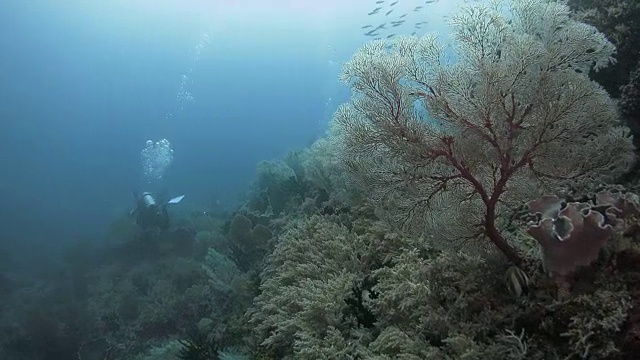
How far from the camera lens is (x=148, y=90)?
273 ft

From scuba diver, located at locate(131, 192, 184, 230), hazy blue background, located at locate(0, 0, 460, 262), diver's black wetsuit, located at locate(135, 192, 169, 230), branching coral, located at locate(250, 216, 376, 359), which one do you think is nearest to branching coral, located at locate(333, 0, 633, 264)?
branching coral, located at locate(250, 216, 376, 359)

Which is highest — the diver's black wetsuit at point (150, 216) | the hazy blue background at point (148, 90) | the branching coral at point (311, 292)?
the hazy blue background at point (148, 90)

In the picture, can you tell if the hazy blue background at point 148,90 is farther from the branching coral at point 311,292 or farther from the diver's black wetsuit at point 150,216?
the branching coral at point 311,292

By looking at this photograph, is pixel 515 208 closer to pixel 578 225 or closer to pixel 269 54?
pixel 578 225

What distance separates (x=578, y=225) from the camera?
317cm

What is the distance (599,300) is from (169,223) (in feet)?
57.1

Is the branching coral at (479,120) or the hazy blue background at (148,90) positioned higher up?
the hazy blue background at (148,90)

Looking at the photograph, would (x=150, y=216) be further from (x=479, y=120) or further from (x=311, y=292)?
(x=479, y=120)

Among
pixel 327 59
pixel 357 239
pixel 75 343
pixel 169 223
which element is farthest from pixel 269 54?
pixel 357 239

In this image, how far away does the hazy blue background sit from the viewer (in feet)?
161

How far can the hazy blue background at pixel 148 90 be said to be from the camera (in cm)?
4906

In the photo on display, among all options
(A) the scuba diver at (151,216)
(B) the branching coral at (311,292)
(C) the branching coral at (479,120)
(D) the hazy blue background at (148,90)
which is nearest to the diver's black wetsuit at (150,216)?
(A) the scuba diver at (151,216)

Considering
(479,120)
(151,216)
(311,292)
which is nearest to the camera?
(479,120)

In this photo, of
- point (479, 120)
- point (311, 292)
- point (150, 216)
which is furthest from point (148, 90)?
point (479, 120)
